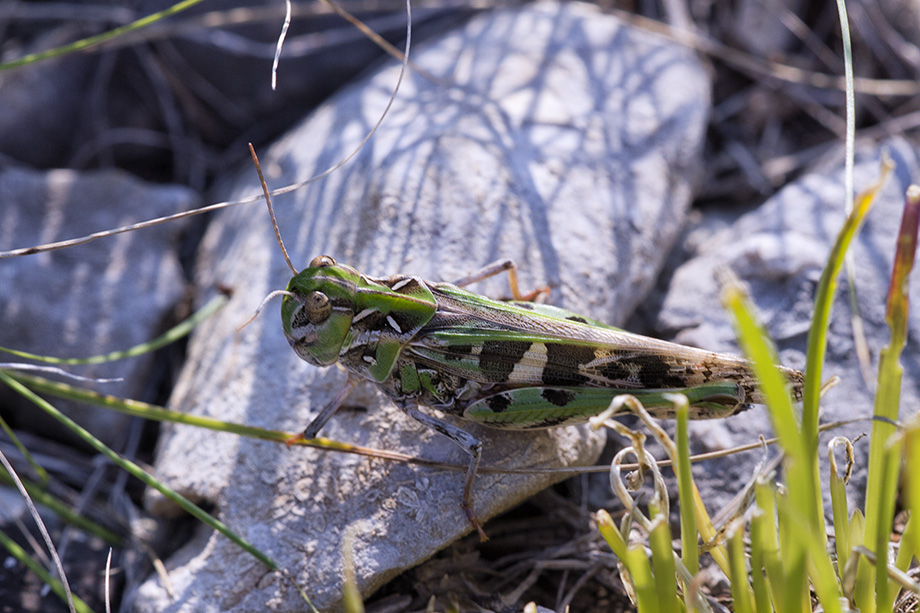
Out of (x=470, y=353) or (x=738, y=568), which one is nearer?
(x=738, y=568)

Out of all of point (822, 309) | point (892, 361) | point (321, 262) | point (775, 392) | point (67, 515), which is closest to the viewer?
point (775, 392)

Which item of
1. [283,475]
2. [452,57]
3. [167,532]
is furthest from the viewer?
[452,57]

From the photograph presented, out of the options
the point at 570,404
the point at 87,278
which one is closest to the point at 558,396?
the point at 570,404

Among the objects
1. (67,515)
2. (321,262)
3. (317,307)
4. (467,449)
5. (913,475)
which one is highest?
(321,262)

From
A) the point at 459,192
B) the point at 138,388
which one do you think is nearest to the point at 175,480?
the point at 138,388

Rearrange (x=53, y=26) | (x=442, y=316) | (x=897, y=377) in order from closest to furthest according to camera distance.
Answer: (x=897, y=377), (x=442, y=316), (x=53, y=26)

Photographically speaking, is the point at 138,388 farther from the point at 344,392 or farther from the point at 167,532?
the point at 344,392

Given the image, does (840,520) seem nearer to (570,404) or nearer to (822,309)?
(822,309)
